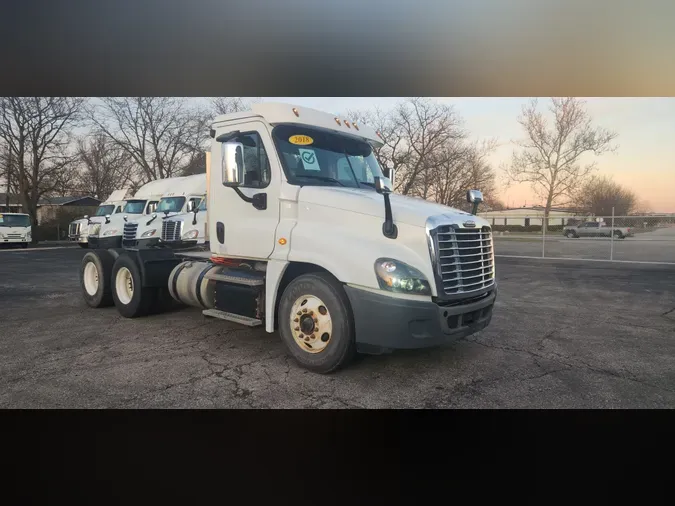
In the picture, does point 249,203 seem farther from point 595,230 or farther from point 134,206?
point 595,230


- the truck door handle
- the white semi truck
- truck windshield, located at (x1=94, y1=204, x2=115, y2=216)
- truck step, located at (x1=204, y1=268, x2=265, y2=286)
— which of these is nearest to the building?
the white semi truck

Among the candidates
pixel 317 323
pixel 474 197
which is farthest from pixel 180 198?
pixel 474 197

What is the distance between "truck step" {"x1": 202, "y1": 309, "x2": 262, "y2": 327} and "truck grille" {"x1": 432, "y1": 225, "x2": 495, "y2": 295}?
1748mm

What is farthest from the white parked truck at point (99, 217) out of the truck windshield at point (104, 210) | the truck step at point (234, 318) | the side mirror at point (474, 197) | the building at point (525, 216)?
the building at point (525, 216)

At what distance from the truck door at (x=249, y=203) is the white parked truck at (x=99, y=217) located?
888 millimetres

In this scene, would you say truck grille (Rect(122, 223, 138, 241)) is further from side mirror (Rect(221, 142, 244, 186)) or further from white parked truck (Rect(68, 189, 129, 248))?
side mirror (Rect(221, 142, 244, 186))

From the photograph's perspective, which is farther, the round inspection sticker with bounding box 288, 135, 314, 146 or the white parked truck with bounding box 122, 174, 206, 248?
the white parked truck with bounding box 122, 174, 206, 248

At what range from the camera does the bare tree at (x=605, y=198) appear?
385 centimetres

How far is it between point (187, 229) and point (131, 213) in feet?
2.18

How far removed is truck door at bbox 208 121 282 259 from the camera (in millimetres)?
4004

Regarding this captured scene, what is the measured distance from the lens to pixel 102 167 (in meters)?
4.02
